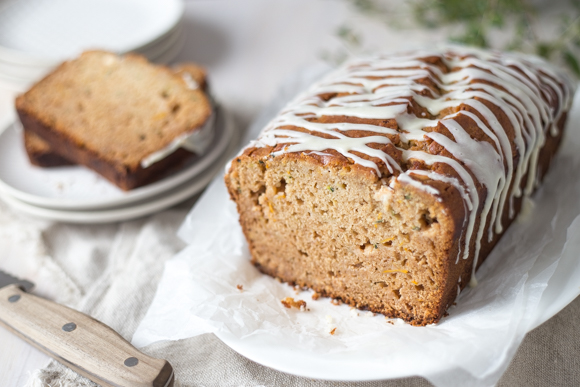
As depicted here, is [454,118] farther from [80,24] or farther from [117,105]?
[80,24]

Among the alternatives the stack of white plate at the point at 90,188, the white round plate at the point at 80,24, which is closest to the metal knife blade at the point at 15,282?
the stack of white plate at the point at 90,188

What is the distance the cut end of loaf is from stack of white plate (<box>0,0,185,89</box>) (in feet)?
6.55

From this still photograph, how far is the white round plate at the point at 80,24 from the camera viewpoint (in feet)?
13.0

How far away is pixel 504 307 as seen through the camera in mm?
1954

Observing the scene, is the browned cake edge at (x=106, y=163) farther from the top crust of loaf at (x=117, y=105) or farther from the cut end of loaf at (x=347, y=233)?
the cut end of loaf at (x=347, y=233)

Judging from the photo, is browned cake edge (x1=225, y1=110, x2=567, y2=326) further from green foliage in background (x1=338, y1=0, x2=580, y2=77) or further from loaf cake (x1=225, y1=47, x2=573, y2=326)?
green foliage in background (x1=338, y1=0, x2=580, y2=77)

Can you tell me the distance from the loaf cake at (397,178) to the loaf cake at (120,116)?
782mm

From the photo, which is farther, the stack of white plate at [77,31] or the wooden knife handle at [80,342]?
the stack of white plate at [77,31]

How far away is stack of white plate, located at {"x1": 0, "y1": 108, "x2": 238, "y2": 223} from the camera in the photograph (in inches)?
110

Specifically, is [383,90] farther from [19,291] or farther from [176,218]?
[19,291]

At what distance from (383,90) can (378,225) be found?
64 cm

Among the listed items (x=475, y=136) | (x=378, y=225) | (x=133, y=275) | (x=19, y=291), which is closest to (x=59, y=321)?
(x=19, y=291)

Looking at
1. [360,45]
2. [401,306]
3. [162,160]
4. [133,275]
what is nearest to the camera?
[401,306]

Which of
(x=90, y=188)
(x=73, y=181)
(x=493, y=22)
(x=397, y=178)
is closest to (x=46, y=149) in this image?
(x=73, y=181)
